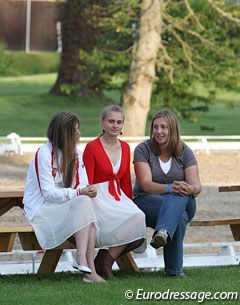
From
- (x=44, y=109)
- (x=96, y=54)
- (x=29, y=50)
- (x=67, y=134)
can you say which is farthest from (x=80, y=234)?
(x=29, y=50)

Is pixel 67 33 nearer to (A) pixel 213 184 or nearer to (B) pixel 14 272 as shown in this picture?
(A) pixel 213 184

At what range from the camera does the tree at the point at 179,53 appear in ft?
81.3

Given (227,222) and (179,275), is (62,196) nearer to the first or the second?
(179,275)

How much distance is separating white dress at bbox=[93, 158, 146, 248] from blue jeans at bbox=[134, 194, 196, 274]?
0.51ft

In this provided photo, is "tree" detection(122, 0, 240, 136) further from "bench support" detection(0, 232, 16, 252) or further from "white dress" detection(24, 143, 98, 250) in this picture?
"bench support" detection(0, 232, 16, 252)

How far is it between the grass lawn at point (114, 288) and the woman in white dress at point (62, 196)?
275mm

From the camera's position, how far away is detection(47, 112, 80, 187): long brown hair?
8094 millimetres

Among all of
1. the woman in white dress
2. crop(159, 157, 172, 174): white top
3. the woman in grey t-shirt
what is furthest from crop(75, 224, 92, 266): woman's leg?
crop(159, 157, 172, 174): white top

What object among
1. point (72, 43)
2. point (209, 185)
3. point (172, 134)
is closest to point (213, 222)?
point (172, 134)

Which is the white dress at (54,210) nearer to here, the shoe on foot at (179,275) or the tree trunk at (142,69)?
the shoe on foot at (179,275)

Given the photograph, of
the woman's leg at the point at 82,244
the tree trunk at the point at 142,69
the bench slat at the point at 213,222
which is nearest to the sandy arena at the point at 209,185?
the tree trunk at the point at 142,69

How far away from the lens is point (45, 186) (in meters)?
8.04

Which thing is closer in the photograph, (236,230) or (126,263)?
(126,263)

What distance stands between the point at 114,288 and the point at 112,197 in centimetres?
103
